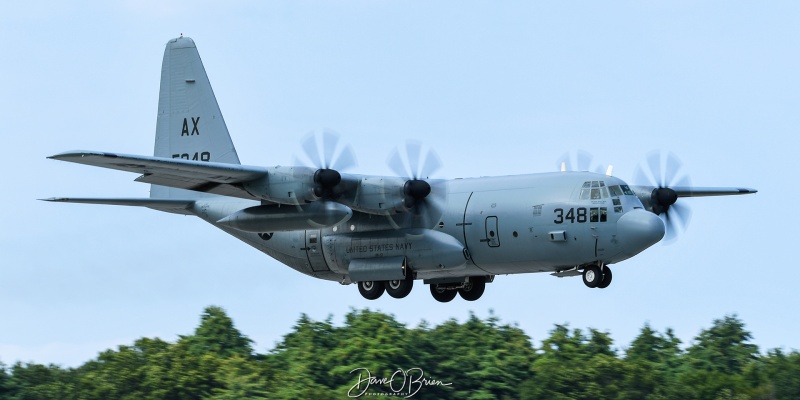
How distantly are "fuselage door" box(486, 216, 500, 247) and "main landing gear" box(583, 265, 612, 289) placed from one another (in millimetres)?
2275

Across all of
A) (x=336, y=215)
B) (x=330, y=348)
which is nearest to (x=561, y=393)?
(x=330, y=348)

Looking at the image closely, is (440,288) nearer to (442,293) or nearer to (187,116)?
(442,293)

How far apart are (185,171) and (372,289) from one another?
6.14 metres

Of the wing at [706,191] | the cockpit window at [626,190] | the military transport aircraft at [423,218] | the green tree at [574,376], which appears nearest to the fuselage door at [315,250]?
the military transport aircraft at [423,218]

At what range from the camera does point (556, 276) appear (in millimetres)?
33438

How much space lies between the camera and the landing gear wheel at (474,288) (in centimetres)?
3494

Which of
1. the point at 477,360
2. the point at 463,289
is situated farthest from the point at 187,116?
the point at 477,360

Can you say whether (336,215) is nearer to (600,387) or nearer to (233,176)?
(233,176)

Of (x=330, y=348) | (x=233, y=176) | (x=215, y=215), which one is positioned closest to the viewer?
(x=233, y=176)

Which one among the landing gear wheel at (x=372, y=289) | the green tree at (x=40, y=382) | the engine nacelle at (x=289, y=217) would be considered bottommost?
the green tree at (x=40, y=382)

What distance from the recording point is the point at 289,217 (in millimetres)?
31438

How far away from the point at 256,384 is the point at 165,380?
452 cm

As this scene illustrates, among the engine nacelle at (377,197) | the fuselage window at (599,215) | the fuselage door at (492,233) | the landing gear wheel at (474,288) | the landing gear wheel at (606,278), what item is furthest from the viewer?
the landing gear wheel at (474,288)

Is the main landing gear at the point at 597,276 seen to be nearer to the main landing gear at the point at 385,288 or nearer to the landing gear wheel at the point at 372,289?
the main landing gear at the point at 385,288
